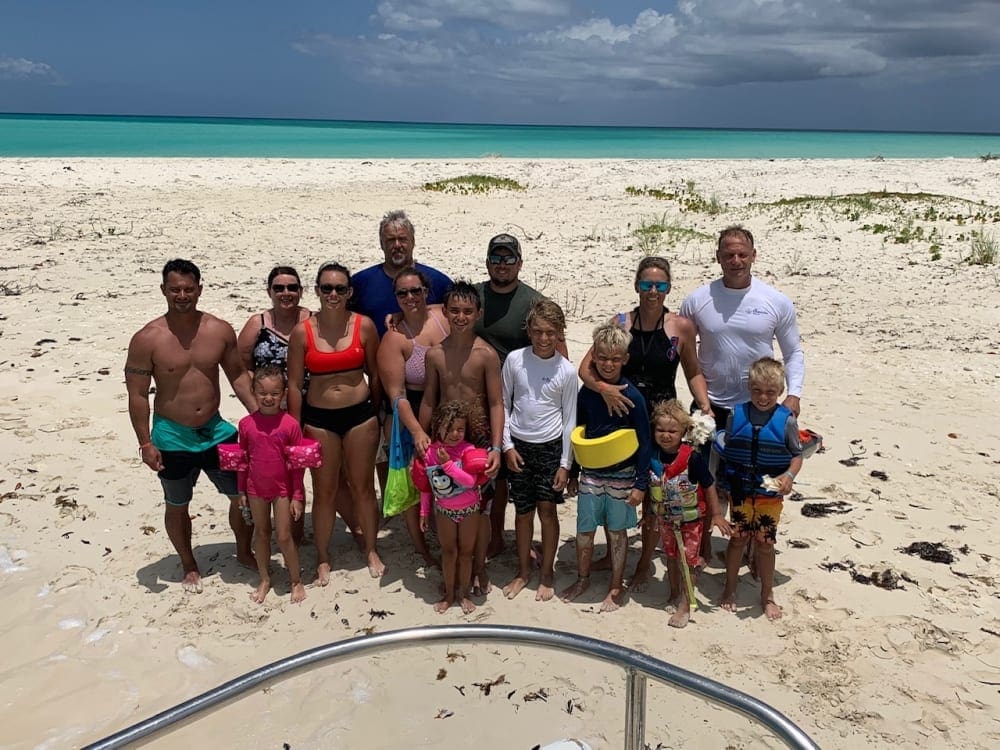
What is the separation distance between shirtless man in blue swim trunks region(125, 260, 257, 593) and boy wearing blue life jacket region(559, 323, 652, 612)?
6.25 ft

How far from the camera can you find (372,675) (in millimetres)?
3959

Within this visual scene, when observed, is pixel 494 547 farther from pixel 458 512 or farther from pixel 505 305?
pixel 505 305

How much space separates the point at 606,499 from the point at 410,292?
1.59 metres

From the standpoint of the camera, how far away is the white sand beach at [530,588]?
3.66 m

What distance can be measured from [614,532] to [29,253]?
41.2ft

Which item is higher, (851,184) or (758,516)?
(851,184)

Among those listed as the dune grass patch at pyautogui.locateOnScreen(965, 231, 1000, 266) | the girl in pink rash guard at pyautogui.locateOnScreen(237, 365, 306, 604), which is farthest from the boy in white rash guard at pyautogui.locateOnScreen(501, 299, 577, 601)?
the dune grass patch at pyautogui.locateOnScreen(965, 231, 1000, 266)

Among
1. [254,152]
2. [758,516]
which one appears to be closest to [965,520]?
[758,516]

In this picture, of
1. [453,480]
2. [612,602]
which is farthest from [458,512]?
[612,602]

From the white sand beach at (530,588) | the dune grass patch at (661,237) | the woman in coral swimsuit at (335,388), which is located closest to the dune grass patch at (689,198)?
the dune grass patch at (661,237)

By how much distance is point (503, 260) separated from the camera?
14.1 feet

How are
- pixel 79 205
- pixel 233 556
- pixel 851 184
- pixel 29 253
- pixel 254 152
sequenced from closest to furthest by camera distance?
pixel 233 556
pixel 29 253
pixel 79 205
pixel 851 184
pixel 254 152

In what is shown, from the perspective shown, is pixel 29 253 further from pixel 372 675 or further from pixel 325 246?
pixel 372 675

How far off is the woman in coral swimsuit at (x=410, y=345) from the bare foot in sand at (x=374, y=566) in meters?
1.06
